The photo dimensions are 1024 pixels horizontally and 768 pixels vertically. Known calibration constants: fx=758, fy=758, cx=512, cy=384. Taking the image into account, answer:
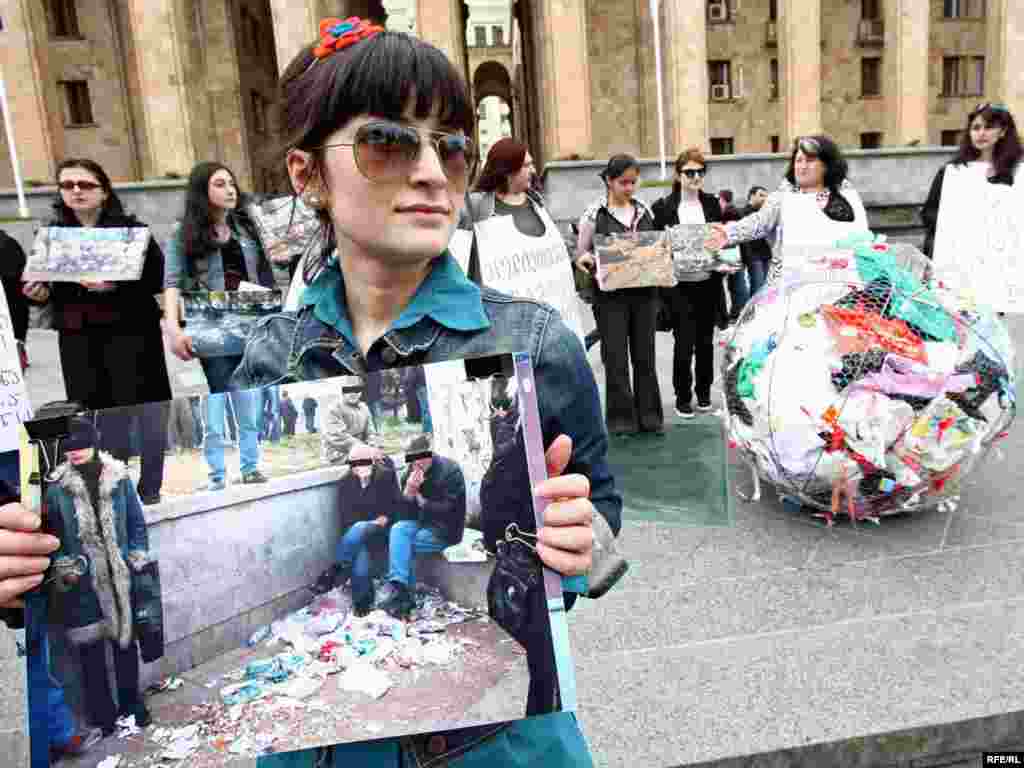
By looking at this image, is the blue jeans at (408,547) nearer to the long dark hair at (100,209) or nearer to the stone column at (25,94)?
the long dark hair at (100,209)

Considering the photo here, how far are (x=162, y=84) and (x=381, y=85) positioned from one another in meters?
26.3

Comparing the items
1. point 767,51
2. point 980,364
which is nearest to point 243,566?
point 980,364

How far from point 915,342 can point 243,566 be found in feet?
11.1

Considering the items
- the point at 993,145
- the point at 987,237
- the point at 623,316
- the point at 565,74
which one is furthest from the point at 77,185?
the point at 565,74

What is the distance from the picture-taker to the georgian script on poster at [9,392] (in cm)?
255

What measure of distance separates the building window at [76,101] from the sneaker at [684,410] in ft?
98.2

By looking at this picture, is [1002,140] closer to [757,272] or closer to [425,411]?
[757,272]

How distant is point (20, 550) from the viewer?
982mm

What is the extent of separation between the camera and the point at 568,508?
108 centimetres

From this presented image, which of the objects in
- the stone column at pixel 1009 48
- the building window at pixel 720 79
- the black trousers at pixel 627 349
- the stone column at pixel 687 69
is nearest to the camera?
the black trousers at pixel 627 349

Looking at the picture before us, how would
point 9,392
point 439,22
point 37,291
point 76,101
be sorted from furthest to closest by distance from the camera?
1. point 76,101
2. point 439,22
3. point 37,291
4. point 9,392

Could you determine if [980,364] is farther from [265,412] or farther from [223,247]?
[223,247]

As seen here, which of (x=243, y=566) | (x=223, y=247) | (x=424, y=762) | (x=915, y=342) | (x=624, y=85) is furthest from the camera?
(x=624, y=85)

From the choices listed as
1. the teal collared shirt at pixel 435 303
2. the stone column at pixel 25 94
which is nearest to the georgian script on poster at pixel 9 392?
the teal collared shirt at pixel 435 303
